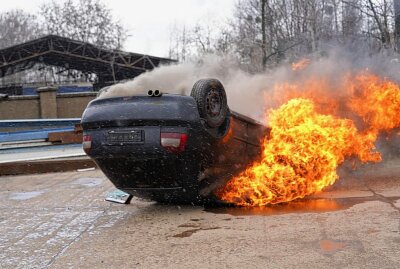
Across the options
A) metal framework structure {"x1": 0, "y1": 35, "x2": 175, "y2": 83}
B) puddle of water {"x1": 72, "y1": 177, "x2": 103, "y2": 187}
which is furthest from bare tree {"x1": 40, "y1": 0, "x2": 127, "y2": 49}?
puddle of water {"x1": 72, "y1": 177, "x2": 103, "y2": 187}

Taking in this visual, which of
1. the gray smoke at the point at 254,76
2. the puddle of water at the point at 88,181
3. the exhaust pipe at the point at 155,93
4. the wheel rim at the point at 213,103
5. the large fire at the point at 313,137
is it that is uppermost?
the gray smoke at the point at 254,76

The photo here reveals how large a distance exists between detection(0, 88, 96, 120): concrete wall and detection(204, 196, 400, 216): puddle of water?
18019 mm

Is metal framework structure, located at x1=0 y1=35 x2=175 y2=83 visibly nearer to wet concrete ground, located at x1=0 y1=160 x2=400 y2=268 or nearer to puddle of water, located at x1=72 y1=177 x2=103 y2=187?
puddle of water, located at x1=72 y1=177 x2=103 y2=187

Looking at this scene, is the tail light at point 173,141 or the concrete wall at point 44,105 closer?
the tail light at point 173,141

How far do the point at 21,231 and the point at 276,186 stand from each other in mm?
3366

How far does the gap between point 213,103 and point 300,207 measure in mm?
1816

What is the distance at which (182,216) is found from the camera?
607cm

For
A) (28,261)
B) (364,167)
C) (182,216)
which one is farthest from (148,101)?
(364,167)

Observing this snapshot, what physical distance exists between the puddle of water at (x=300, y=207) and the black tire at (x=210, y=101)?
4.09ft

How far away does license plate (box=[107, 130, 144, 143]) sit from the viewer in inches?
220

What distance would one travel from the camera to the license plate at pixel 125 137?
5.58 meters

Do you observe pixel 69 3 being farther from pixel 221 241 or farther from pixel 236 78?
pixel 221 241

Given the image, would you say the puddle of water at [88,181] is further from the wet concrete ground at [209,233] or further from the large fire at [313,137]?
the large fire at [313,137]

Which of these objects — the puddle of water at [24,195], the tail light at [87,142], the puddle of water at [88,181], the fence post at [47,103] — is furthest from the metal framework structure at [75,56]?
the tail light at [87,142]
